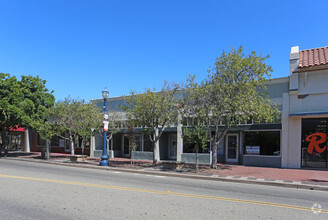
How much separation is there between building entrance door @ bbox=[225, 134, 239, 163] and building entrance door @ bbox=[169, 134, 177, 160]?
467cm

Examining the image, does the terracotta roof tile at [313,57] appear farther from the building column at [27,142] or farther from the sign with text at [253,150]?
the building column at [27,142]

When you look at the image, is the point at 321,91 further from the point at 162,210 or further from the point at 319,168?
the point at 162,210

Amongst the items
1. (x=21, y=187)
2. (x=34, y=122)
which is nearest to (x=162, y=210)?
(x=21, y=187)

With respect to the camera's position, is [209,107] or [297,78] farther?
[297,78]

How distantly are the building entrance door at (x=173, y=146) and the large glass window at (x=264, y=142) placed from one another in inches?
248

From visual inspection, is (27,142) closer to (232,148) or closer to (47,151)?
(47,151)

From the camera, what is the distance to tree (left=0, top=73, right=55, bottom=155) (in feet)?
70.8

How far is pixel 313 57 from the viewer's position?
1659 cm

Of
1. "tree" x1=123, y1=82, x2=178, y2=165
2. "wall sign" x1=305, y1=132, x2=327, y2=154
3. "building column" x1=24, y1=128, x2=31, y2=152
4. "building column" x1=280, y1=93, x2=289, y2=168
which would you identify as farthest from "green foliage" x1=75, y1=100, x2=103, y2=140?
"building column" x1=24, y1=128, x2=31, y2=152

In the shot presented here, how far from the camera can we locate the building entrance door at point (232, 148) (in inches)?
757

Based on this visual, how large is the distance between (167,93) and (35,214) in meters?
12.0

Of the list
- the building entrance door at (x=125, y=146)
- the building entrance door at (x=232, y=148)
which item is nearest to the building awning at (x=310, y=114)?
the building entrance door at (x=232, y=148)

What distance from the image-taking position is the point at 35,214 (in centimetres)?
578

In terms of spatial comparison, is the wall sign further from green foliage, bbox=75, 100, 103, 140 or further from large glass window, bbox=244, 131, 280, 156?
green foliage, bbox=75, 100, 103, 140
